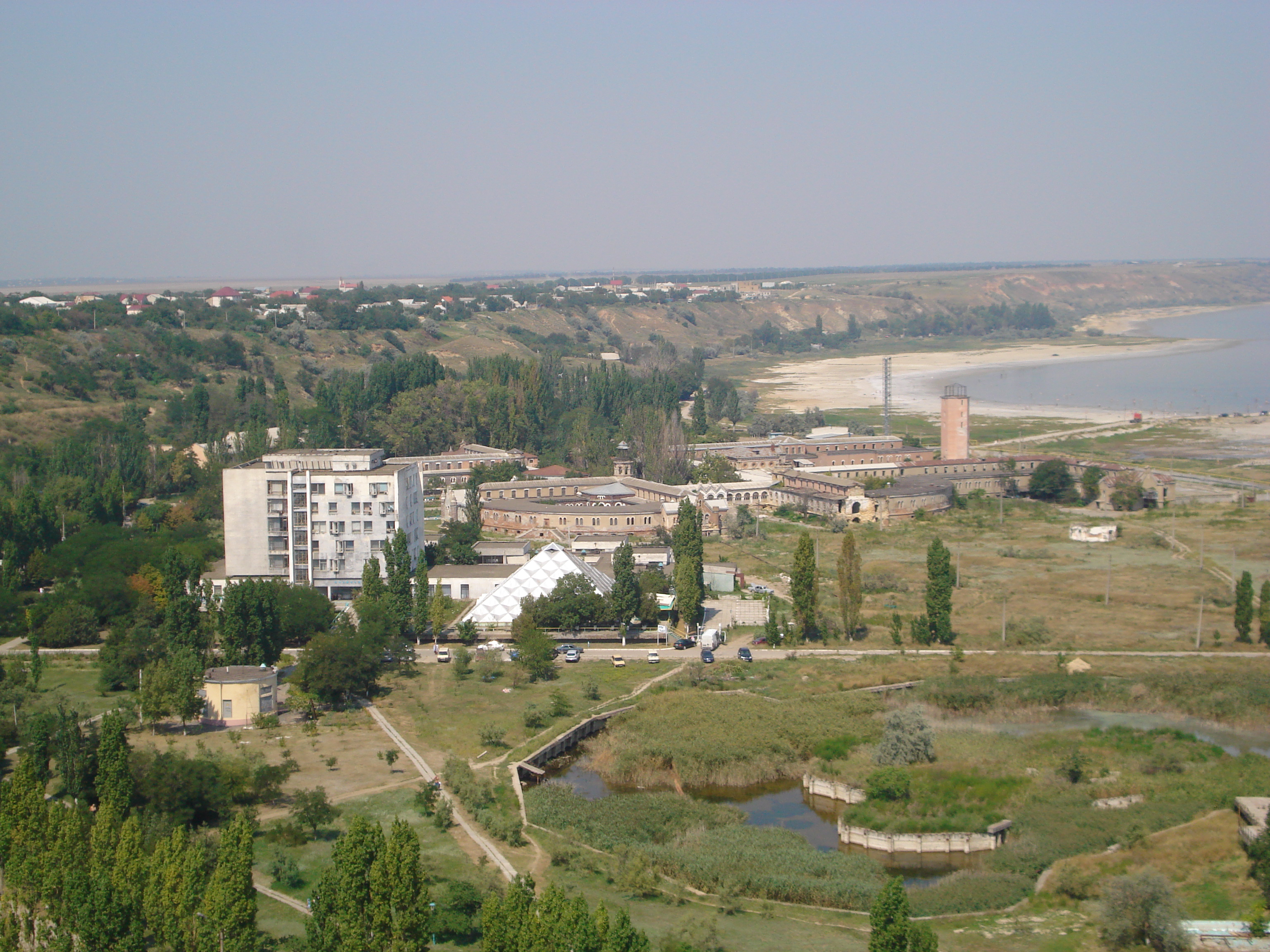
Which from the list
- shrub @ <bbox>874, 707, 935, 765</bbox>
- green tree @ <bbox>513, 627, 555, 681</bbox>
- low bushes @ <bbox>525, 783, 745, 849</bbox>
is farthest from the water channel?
green tree @ <bbox>513, 627, 555, 681</bbox>

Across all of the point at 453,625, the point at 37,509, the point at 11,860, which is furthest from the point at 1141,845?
the point at 37,509

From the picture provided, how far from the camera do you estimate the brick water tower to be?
6225 cm

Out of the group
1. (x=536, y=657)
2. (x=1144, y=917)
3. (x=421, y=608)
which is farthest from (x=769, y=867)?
(x=421, y=608)

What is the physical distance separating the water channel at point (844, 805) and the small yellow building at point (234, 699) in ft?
21.6

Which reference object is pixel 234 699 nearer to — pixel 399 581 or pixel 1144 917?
pixel 399 581

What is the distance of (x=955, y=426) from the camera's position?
6269cm

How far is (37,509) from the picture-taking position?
137 feet

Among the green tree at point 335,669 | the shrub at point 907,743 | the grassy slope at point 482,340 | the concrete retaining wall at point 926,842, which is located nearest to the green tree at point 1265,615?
the shrub at point 907,743

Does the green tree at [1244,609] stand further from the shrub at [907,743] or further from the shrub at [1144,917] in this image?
the shrub at [1144,917]

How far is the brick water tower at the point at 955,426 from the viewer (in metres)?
62.2

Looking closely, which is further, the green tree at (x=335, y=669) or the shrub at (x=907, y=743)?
the green tree at (x=335, y=669)

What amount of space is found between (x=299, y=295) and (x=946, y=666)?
113465mm

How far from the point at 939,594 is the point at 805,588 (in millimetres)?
3438

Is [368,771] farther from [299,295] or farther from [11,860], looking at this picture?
[299,295]
